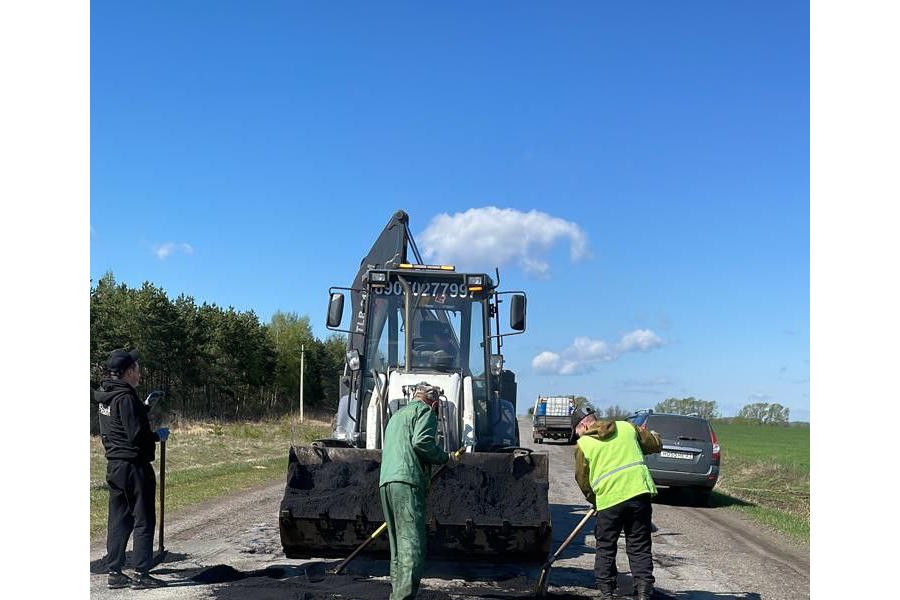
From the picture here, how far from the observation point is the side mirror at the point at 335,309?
9.38 metres

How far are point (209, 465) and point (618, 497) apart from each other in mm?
18413

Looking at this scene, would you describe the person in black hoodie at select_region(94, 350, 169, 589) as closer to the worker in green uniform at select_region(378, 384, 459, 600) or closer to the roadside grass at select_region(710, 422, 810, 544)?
the worker in green uniform at select_region(378, 384, 459, 600)

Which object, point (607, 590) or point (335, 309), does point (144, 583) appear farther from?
point (607, 590)

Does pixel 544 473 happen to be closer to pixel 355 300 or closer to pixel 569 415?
pixel 355 300

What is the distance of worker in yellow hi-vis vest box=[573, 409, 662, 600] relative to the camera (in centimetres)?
708

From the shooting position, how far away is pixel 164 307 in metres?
49.1

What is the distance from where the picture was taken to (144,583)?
7391 millimetres

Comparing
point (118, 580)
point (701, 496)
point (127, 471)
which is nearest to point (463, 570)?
point (118, 580)

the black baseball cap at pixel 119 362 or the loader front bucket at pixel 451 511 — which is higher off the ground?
the black baseball cap at pixel 119 362

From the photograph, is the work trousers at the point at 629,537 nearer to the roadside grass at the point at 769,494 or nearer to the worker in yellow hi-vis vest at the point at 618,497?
the worker in yellow hi-vis vest at the point at 618,497

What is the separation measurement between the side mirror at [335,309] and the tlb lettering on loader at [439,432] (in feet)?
0.04

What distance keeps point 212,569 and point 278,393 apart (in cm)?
6043

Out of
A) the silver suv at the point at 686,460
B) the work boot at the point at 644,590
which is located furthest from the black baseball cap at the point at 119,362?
the silver suv at the point at 686,460
